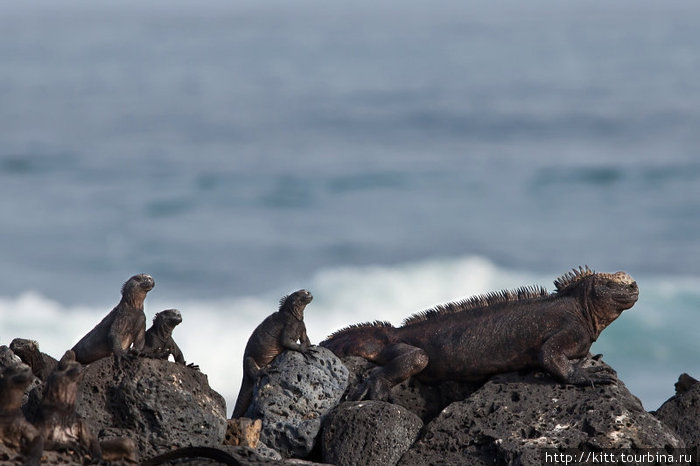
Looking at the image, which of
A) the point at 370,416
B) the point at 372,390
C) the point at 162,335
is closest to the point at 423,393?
the point at 372,390

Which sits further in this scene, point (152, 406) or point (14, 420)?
point (152, 406)

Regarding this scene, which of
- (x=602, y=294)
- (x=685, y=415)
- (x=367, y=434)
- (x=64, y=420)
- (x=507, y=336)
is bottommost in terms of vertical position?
(x=64, y=420)

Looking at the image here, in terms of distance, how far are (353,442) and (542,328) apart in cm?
197

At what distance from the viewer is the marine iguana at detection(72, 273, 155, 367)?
12153 mm

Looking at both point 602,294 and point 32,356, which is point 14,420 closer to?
point 32,356

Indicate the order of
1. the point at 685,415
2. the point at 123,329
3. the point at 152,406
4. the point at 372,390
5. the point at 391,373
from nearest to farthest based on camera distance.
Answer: the point at 152,406
the point at 123,329
the point at 685,415
the point at 372,390
the point at 391,373

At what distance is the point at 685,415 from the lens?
12641 mm

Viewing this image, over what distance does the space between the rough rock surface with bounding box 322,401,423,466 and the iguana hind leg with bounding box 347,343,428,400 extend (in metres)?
0.47

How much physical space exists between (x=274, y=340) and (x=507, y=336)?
6.50 feet

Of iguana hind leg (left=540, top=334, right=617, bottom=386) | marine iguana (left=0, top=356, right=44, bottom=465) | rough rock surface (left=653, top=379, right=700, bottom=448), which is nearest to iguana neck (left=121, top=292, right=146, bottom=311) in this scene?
marine iguana (left=0, top=356, right=44, bottom=465)

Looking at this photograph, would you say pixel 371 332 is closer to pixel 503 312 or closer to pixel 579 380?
pixel 503 312

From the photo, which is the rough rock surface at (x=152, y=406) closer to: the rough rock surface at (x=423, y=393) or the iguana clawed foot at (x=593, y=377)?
the rough rock surface at (x=423, y=393)

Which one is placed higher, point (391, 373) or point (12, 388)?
point (391, 373)

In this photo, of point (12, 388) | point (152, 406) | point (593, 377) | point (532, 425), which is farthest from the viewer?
point (593, 377)
